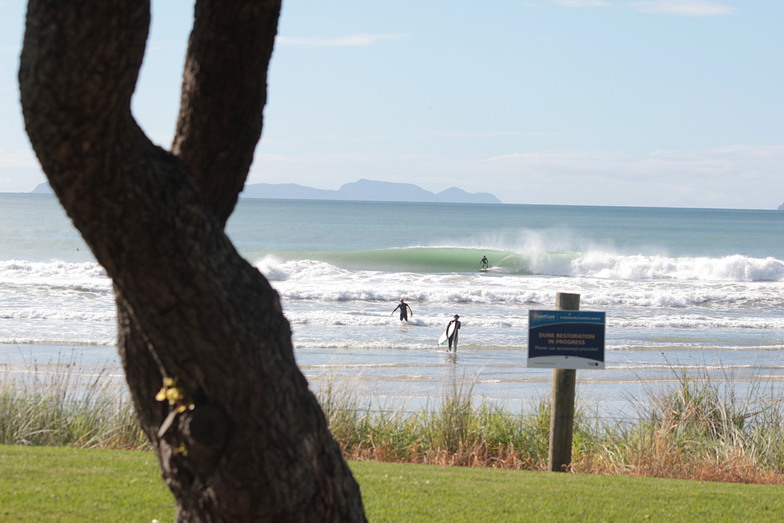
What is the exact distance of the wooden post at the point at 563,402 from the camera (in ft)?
24.7

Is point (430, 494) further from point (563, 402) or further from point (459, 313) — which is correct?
point (459, 313)

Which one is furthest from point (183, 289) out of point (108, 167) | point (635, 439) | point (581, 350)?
point (635, 439)

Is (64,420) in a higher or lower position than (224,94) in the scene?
lower

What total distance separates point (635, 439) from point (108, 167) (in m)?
6.85

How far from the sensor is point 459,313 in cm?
2878

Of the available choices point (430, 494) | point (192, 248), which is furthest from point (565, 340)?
point (192, 248)

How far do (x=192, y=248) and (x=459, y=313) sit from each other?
1024 inches

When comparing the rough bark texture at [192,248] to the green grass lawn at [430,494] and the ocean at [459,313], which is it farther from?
the ocean at [459,313]

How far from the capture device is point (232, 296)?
3070 mm

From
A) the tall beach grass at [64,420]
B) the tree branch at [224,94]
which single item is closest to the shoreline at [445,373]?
the tall beach grass at [64,420]

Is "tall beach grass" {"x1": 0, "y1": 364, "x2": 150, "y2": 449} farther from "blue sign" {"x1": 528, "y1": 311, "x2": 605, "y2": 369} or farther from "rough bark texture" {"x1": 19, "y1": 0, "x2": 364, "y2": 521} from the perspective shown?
"rough bark texture" {"x1": 19, "y1": 0, "x2": 364, "y2": 521}

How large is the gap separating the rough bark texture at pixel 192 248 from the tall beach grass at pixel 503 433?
515 cm

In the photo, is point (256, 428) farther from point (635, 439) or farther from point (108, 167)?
point (635, 439)

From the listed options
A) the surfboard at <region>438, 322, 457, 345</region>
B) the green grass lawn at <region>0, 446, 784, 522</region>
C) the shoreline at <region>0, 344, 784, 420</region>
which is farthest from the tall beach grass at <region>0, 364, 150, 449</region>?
the surfboard at <region>438, 322, 457, 345</region>
